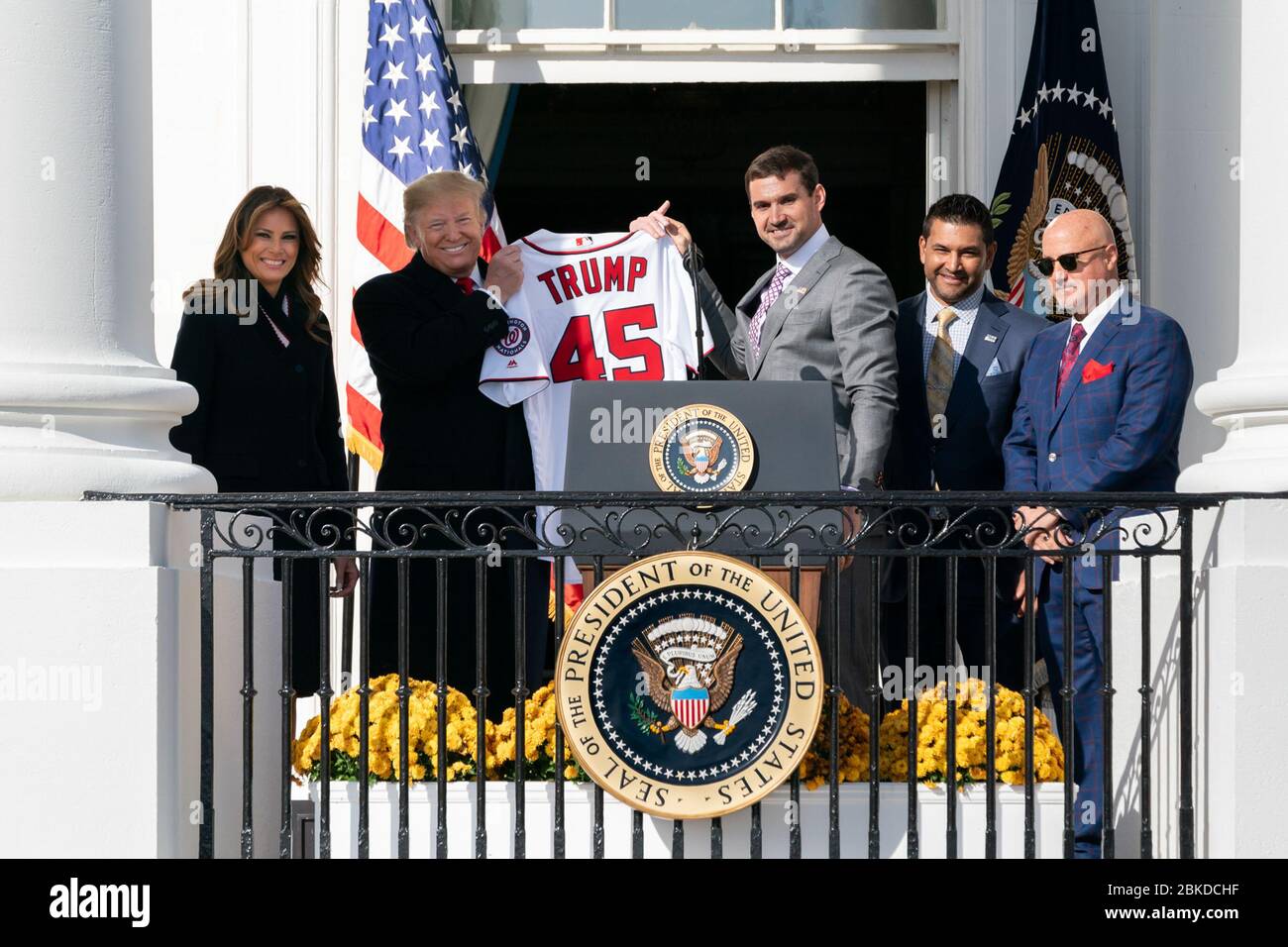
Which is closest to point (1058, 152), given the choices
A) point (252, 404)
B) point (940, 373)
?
point (940, 373)

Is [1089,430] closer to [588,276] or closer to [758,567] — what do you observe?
[758,567]

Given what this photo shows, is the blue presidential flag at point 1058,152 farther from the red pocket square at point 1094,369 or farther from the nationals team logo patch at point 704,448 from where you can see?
the nationals team logo patch at point 704,448

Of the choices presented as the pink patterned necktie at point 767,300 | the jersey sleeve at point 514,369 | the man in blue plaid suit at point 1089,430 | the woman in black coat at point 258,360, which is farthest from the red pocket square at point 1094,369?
the woman in black coat at point 258,360

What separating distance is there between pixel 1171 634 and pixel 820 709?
1.07 m

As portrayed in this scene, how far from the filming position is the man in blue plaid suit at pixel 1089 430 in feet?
19.9

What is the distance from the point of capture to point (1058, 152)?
27.4 feet

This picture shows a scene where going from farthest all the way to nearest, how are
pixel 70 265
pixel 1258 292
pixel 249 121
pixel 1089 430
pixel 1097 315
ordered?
pixel 249 121 < pixel 1097 315 < pixel 1089 430 < pixel 1258 292 < pixel 70 265

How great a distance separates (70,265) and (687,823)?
2.37m

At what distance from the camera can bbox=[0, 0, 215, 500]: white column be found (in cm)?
569

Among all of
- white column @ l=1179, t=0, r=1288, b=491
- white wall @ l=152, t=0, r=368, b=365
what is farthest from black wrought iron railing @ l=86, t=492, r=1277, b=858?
white wall @ l=152, t=0, r=368, b=365

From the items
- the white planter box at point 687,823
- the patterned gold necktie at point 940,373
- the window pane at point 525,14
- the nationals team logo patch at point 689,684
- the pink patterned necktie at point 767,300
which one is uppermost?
the window pane at point 525,14

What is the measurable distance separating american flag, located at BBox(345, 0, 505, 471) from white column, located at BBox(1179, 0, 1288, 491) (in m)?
3.09

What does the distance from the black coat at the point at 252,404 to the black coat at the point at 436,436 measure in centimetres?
27
